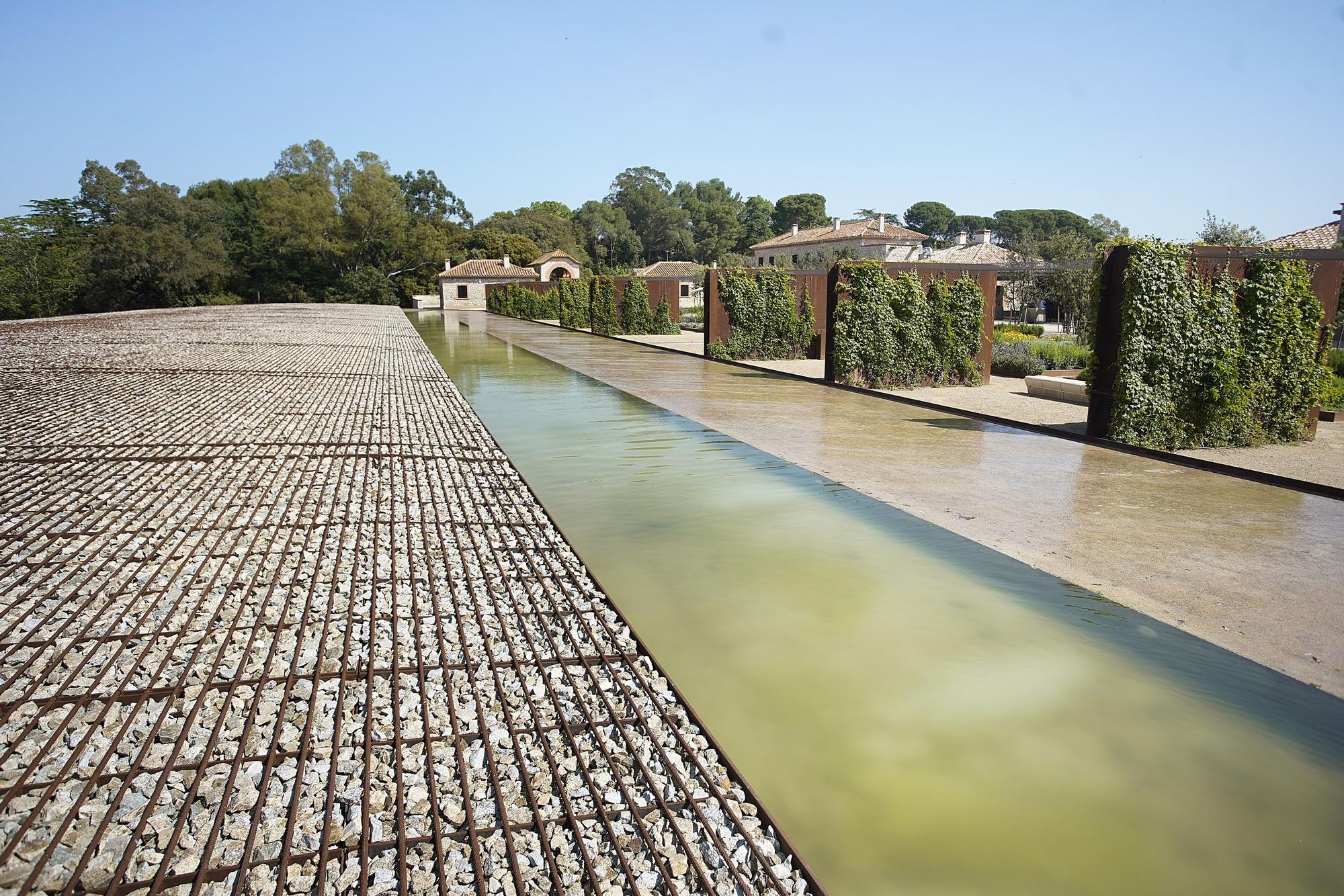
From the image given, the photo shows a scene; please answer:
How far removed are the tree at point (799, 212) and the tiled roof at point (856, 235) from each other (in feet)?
111

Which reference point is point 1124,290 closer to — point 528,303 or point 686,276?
point 528,303

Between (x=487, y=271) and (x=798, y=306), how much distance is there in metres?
47.9

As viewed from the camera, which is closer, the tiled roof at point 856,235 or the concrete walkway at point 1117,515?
the concrete walkway at point 1117,515

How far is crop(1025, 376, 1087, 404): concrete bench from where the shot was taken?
11.3 m

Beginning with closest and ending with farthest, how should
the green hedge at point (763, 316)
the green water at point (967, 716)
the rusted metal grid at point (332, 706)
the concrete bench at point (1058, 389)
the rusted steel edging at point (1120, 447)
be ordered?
the rusted metal grid at point (332, 706) → the green water at point (967, 716) → the rusted steel edging at point (1120, 447) → the concrete bench at point (1058, 389) → the green hedge at point (763, 316)

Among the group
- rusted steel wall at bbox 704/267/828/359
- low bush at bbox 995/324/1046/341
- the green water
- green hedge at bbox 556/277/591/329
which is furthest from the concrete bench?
green hedge at bbox 556/277/591/329

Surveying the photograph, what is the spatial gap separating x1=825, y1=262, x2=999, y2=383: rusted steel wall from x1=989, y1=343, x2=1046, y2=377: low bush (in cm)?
181

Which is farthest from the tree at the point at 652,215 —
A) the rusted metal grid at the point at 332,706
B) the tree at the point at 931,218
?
the rusted metal grid at the point at 332,706

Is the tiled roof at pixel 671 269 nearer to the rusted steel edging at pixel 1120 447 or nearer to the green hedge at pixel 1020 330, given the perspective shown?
the green hedge at pixel 1020 330

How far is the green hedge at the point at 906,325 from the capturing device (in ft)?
42.7

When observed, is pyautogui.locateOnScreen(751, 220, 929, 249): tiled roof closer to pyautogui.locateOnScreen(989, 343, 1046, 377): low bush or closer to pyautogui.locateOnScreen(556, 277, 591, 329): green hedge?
pyautogui.locateOnScreen(556, 277, 591, 329): green hedge

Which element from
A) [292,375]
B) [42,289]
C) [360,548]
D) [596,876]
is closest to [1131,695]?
[596,876]

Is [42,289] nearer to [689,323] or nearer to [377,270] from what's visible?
[377,270]

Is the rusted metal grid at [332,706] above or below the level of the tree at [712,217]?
below
